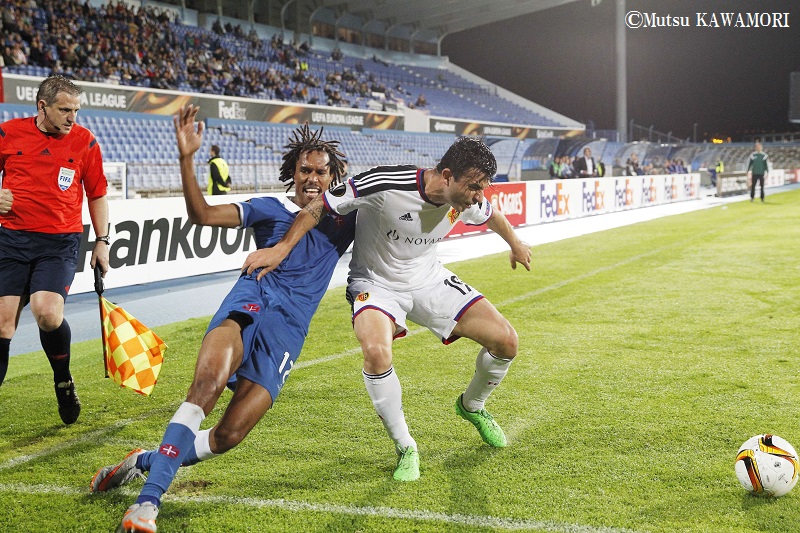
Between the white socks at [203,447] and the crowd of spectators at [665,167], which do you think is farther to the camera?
the crowd of spectators at [665,167]

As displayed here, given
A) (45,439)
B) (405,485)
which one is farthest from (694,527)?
(45,439)

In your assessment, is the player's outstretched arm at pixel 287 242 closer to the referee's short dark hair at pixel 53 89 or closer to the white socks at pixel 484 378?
the white socks at pixel 484 378

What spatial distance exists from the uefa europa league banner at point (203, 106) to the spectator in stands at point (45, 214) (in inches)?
587

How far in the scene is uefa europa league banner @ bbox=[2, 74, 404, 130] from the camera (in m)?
18.1

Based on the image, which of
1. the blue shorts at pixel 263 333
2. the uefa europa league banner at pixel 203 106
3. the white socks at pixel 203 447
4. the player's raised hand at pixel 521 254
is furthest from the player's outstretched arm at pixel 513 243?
the uefa europa league banner at pixel 203 106

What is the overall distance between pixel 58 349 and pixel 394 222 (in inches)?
89.0

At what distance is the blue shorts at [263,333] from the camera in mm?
3443

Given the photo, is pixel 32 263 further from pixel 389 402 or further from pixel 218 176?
pixel 218 176

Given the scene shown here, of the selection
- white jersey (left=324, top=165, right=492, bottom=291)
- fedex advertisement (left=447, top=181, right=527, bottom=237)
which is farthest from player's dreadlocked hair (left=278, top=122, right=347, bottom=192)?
fedex advertisement (left=447, top=181, right=527, bottom=237)

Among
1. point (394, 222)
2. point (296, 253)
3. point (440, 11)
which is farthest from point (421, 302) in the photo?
point (440, 11)

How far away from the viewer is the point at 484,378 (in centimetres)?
417

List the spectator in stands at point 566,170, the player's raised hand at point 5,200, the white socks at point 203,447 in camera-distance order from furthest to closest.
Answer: the spectator in stands at point 566,170 < the player's raised hand at point 5,200 < the white socks at point 203,447

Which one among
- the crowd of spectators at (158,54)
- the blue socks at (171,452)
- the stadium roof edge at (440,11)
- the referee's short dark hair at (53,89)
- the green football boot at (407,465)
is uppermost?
the stadium roof edge at (440,11)

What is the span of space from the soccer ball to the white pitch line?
2.47 ft
